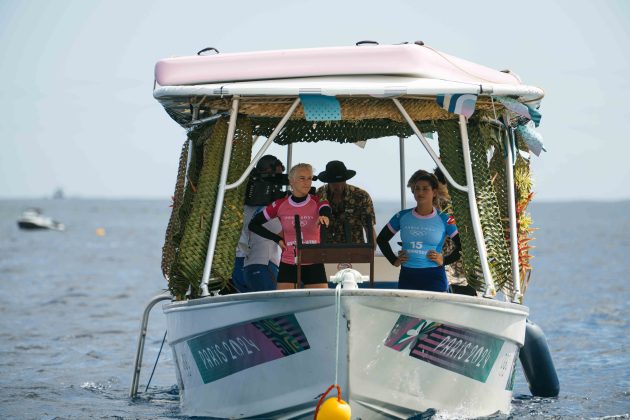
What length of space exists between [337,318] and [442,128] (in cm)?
216

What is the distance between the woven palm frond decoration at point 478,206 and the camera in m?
10.4

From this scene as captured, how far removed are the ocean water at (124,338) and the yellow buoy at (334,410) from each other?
9.43 feet

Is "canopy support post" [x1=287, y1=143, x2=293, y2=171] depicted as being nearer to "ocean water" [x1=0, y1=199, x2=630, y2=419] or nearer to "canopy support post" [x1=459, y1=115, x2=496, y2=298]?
"ocean water" [x1=0, y1=199, x2=630, y2=419]

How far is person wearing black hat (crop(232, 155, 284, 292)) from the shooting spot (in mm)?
11703

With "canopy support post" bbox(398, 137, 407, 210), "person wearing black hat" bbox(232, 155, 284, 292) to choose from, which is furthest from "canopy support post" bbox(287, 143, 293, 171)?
"person wearing black hat" bbox(232, 155, 284, 292)

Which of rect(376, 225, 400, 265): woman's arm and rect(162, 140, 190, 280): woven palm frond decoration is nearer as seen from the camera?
rect(376, 225, 400, 265): woman's arm

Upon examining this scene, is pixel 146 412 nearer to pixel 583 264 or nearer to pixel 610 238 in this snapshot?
pixel 583 264

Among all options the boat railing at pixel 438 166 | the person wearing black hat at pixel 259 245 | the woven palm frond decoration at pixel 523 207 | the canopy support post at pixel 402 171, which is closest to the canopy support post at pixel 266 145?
the boat railing at pixel 438 166

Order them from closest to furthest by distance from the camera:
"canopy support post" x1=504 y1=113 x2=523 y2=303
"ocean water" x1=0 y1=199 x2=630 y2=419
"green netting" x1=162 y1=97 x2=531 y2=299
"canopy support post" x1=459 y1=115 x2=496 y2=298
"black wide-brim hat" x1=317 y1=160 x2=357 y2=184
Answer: "canopy support post" x1=459 y1=115 x2=496 y2=298
"green netting" x1=162 y1=97 x2=531 y2=299
"canopy support post" x1=504 y1=113 x2=523 y2=303
"black wide-brim hat" x1=317 y1=160 x2=357 y2=184
"ocean water" x1=0 y1=199 x2=630 y2=419

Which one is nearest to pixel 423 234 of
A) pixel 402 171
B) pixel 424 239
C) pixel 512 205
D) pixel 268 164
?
pixel 424 239

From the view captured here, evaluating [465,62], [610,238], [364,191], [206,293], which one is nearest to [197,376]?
[206,293]

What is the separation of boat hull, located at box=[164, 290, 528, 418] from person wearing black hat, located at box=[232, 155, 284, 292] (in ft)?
4.66

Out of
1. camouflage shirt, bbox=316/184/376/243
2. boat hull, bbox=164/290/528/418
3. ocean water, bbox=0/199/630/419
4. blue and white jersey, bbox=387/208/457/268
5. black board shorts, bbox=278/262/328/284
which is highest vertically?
camouflage shirt, bbox=316/184/376/243

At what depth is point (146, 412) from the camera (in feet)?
41.1
